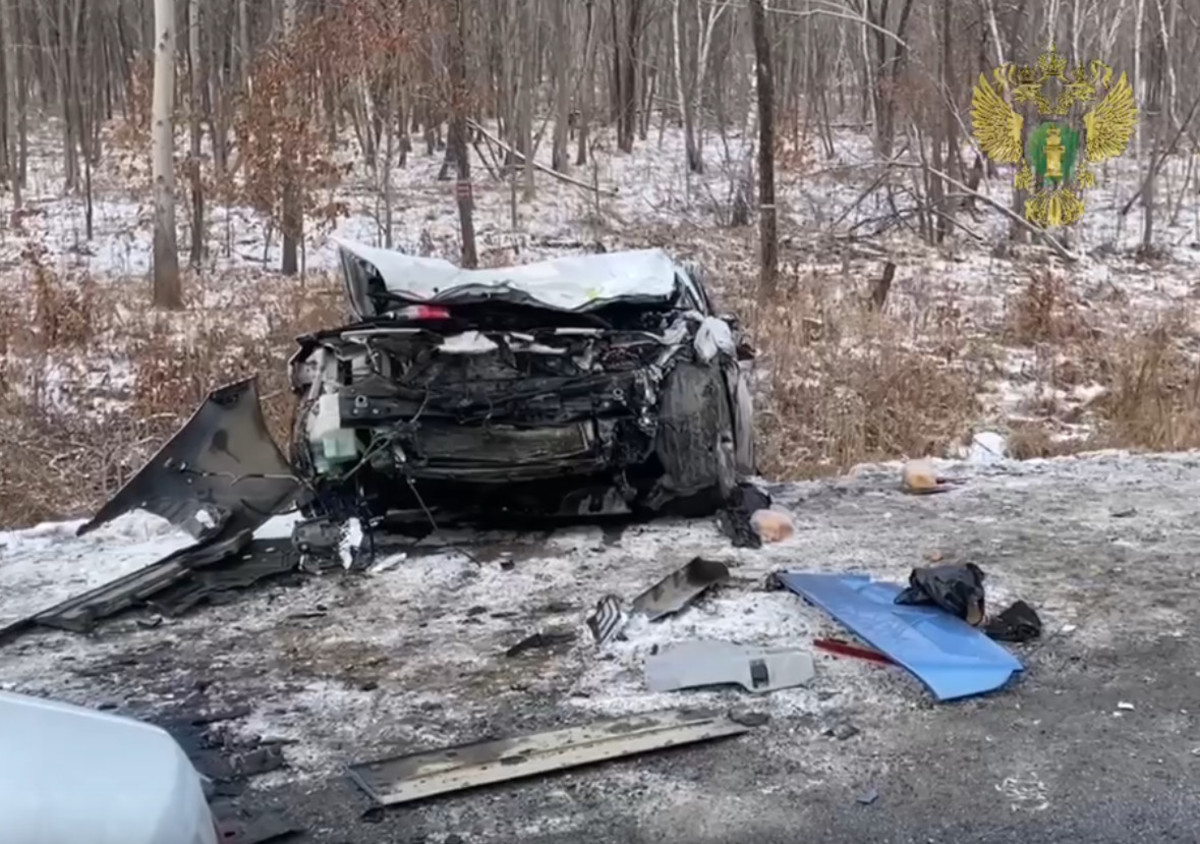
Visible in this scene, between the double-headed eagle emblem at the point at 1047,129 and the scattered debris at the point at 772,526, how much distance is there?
13639mm

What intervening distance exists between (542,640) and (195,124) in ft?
47.4

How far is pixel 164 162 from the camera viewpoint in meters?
13.6

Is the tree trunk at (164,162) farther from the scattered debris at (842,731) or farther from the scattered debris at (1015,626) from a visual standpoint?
the scattered debris at (842,731)

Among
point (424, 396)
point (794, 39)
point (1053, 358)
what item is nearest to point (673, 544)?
point (424, 396)

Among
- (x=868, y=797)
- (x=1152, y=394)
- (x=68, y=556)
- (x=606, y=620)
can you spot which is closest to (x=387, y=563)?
(x=606, y=620)

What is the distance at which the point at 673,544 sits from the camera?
612 centimetres

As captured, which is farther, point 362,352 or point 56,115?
point 56,115

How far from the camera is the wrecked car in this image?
5.98m

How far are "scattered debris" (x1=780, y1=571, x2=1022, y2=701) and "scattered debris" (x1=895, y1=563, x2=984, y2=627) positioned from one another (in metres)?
0.03

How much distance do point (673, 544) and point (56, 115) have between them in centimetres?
2580

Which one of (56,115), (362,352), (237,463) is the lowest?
(237,463)

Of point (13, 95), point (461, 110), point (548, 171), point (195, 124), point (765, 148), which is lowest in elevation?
point (765, 148)

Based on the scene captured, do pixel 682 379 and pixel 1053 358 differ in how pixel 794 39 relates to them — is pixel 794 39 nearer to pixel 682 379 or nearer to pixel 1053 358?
pixel 1053 358

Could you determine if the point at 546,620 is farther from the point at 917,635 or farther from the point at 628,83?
the point at 628,83
